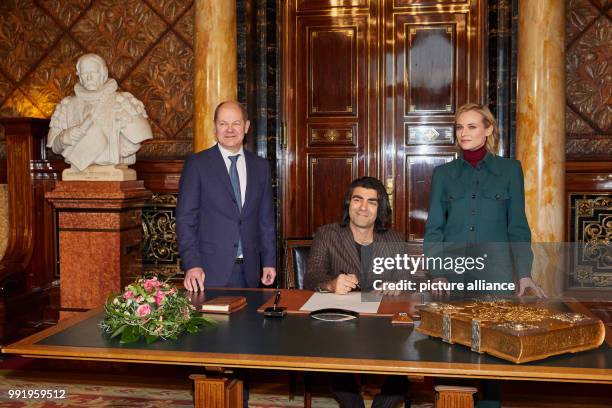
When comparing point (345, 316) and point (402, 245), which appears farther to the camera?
point (402, 245)

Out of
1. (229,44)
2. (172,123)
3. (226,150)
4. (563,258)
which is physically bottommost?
(563,258)

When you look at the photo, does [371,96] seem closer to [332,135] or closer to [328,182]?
[332,135]

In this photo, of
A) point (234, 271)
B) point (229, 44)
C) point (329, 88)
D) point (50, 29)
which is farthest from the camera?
point (50, 29)

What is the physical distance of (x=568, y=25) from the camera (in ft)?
16.3

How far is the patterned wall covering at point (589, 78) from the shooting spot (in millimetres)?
4945

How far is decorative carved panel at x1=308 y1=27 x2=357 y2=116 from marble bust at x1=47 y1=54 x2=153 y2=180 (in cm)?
146

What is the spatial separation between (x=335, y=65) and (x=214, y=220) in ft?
8.76

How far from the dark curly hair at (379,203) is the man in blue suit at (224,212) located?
16.8 inches

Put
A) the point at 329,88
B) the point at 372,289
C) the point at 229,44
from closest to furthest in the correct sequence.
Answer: the point at 372,289 < the point at 229,44 < the point at 329,88

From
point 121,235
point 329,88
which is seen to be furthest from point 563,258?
point 121,235

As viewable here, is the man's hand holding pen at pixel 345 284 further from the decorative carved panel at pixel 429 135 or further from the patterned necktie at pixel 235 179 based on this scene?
the decorative carved panel at pixel 429 135

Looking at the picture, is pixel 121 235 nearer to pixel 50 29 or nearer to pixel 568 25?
pixel 50 29

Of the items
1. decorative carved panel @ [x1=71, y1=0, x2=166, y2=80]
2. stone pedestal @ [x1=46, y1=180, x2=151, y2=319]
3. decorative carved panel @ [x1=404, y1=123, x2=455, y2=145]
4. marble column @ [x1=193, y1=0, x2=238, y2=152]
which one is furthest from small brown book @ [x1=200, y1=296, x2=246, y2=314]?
decorative carved panel @ [x1=71, y1=0, x2=166, y2=80]

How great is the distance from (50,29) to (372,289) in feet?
14.2
